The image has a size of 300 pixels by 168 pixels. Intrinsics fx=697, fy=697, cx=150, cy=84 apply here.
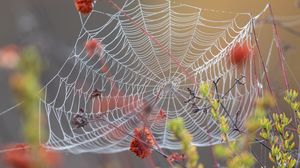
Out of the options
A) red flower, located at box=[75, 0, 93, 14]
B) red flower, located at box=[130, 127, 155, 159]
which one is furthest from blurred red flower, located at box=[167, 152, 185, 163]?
red flower, located at box=[75, 0, 93, 14]

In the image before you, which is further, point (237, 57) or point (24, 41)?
point (24, 41)

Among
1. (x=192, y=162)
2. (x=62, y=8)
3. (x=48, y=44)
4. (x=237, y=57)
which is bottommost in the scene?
(x=192, y=162)

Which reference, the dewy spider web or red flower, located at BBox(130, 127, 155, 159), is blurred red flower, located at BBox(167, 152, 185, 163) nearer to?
red flower, located at BBox(130, 127, 155, 159)

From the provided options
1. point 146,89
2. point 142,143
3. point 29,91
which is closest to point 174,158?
point 142,143

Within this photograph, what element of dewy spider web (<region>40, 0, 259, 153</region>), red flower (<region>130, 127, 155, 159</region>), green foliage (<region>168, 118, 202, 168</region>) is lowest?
green foliage (<region>168, 118, 202, 168</region>)

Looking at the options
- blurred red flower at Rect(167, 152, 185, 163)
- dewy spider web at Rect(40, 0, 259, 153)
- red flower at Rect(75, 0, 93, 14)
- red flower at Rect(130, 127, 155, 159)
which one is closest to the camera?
blurred red flower at Rect(167, 152, 185, 163)

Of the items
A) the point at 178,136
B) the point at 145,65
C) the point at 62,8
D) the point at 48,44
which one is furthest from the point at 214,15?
the point at 178,136

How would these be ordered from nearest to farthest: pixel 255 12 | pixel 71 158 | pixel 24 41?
pixel 24 41, pixel 71 158, pixel 255 12

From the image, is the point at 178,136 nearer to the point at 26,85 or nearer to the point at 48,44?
the point at 26,85

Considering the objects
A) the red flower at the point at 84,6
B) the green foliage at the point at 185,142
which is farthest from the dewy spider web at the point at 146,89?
the green foliage at the point at 185,142
